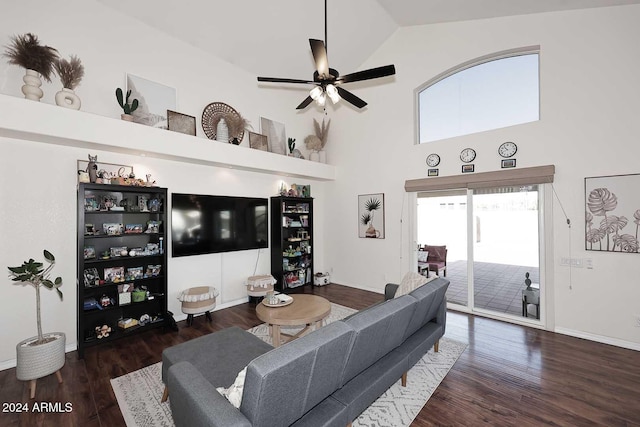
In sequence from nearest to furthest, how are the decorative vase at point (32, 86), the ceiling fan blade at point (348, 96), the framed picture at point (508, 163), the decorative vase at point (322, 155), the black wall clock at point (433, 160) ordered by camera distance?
the decorative vase at point (32, 86) < the ceiling fan blade at point (348, 96) < the framed picture at point (508, 163) < the black wall clock at point (433, 160) < the decorative vase at point (322, 155)

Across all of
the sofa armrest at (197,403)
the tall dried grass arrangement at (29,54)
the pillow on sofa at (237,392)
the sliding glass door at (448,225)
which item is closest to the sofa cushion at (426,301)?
the pillow on sofa at (237,392)

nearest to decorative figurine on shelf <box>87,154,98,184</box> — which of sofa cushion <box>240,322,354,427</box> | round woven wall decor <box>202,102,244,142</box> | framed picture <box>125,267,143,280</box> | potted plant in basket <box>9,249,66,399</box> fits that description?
potted plant in basket <box>9,249,66,399</box>

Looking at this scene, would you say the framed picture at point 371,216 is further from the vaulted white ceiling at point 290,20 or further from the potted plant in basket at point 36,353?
the potted plant in basket at point 36,353

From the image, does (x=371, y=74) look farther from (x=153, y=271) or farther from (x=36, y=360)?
(x=36, y=360)

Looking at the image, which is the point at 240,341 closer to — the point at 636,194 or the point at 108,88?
the point at 108,88

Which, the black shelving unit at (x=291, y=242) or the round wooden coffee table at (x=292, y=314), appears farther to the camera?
the black shelving unit at (x=291, y=242)

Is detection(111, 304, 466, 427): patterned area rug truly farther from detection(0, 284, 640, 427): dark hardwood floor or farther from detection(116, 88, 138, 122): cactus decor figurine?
detection(116, 88, 138, 122): cactus decor figurine

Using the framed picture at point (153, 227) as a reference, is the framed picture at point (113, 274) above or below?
below

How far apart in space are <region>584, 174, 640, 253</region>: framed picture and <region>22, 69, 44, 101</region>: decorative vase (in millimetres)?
6809

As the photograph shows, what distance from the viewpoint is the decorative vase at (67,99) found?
2.97 metres

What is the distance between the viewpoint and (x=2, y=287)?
2916mm

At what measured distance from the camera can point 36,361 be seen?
2471 mm

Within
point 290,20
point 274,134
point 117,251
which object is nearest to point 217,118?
point 274,134

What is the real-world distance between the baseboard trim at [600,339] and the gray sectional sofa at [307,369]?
2415mm
